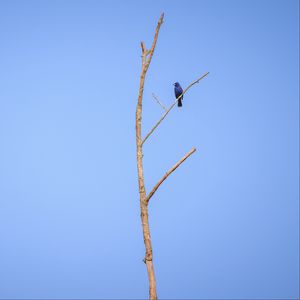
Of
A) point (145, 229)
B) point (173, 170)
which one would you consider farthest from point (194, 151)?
point (145, 229)

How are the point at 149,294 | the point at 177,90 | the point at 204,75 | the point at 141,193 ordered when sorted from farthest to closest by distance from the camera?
the point at 177,90, the point at 204,75, the point at 141,193, the point at 149,294

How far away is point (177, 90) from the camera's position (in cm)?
1800

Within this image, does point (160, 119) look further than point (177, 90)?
No

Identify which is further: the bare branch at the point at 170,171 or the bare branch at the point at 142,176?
the bare branch at the point at 170,171

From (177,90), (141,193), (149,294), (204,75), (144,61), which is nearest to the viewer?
(149,294)

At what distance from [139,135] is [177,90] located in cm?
1277

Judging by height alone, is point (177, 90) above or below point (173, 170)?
above

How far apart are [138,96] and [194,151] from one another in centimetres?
110

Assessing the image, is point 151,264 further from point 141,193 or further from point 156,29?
point 156,29

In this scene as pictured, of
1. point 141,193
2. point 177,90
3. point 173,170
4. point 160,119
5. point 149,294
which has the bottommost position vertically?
point 149,294

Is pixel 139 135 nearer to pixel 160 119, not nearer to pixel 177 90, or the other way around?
pixel 160 119

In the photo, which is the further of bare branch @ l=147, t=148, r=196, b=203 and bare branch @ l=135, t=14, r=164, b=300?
bare branch @ l=147, t=148, r=196, b=203

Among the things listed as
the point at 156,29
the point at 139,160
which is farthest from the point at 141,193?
the point at 156,29

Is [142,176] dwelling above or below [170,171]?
below
